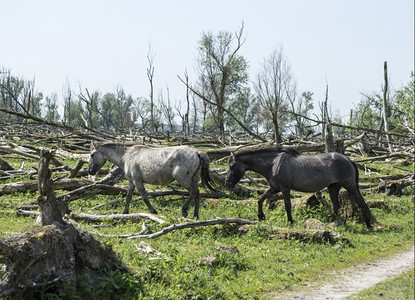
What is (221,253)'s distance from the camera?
8312mm

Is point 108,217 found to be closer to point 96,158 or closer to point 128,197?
point 128,197

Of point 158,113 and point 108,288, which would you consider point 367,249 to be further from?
point 158,113

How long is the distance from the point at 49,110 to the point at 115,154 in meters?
103

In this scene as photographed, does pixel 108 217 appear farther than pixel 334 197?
No

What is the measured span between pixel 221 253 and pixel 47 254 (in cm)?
338

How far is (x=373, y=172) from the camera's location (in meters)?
20.5

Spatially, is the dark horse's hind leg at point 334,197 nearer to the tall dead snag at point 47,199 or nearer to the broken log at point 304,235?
the broken log at point 304,235

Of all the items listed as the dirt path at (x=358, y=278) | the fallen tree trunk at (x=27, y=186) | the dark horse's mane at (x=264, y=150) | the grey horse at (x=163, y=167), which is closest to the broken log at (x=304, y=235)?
the dirt path at (x=358, y=278)

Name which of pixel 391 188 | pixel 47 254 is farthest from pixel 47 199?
pixel 391 188

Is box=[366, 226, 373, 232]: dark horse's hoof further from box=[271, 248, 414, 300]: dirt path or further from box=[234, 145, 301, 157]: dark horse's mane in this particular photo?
box=[234, 145, 301, 157]: dark horse's mane

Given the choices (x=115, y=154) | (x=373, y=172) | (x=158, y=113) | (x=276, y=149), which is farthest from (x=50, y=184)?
(x=158, y=113)

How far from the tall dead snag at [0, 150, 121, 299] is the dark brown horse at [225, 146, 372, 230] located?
6089mm

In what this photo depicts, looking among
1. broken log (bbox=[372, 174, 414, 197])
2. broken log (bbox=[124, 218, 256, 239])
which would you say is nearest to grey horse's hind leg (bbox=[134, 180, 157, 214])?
broken log (bbox=[124, 218, 256, 239])

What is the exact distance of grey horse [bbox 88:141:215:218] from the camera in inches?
473
